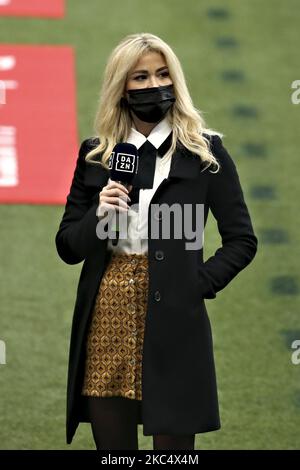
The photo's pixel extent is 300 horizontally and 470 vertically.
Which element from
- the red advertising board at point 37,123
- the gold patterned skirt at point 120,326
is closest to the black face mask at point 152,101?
the gold patterned skirt at point 120,326

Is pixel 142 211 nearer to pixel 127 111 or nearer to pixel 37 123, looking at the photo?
pixel 127 111

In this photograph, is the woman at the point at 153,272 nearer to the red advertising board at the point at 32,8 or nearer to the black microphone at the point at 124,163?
the black microphone at the point at 124,163

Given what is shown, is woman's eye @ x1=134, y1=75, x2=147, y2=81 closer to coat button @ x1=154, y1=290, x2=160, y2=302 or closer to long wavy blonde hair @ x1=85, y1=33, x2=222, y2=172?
long wavy blonde hair @ x1=85, y1=33, x2=222, y2=172

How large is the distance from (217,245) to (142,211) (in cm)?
360

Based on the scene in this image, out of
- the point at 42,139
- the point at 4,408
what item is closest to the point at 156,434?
the point at 4,408

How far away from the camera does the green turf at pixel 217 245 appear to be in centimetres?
568

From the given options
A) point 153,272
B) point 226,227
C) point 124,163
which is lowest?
point 153,272

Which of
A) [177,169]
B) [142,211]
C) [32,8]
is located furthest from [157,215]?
[32,8]

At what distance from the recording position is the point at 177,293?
3.66 meters

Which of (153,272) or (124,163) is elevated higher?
(124,163)

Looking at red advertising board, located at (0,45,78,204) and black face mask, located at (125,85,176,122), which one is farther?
red advertising board, located at (0,45,78,204)

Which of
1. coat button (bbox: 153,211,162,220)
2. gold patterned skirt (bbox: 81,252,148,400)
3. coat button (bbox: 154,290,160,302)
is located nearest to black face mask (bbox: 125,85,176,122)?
coat button (bbox: 153,211,162,220)

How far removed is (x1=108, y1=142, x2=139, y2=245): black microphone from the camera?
11.3ft

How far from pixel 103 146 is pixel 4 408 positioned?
2263mm
